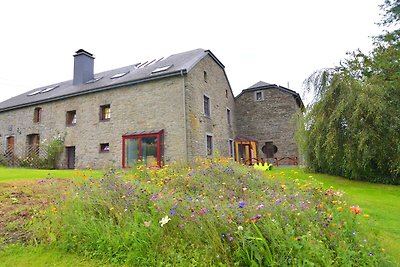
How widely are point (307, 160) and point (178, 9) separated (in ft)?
25.5

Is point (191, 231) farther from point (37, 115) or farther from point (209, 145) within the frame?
point (37, 115)

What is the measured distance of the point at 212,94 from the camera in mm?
15508

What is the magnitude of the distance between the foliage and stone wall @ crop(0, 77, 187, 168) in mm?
8120

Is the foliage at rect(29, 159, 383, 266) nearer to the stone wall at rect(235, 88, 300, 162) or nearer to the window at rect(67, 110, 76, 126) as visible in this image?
the window at rect(67, 110, 76, 126)

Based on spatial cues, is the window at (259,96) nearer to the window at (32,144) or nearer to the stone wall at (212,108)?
the stone wall at (212,108)

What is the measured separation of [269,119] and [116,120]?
10.7m

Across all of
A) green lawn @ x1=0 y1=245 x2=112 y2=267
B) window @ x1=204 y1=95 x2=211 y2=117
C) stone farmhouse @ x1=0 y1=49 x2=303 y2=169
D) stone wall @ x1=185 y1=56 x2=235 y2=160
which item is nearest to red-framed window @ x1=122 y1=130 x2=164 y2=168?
stone farmhouse @ x1=0 y1=49 x2=303 y2=169

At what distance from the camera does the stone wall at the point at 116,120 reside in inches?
489

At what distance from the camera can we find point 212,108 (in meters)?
15.3

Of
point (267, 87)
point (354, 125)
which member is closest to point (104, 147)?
point (267, 87)

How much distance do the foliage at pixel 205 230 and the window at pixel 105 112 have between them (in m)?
11.4

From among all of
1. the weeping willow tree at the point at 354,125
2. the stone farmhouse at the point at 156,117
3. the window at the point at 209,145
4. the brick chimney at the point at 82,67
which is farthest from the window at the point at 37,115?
the weeping willow tree at the point at 354,125

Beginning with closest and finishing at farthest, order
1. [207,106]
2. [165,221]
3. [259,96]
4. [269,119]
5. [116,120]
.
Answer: [165,221] < [116,120] < [207,106] < [269,119] < [259,96]

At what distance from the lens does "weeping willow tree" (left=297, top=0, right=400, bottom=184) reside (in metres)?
8.80
